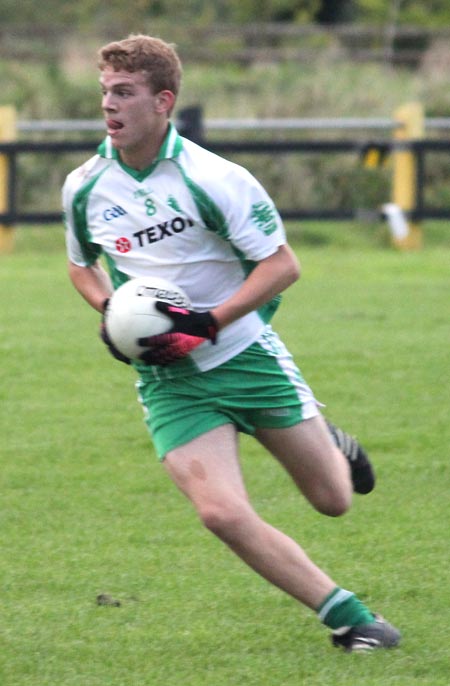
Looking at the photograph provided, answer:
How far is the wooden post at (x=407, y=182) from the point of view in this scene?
1556cm

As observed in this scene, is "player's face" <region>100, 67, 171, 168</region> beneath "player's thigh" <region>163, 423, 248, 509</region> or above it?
above

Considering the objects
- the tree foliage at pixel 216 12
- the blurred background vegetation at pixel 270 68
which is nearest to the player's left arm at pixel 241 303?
the blurred background vegetation at pixel 270 68

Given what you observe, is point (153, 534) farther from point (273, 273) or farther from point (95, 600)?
point (273, 273)

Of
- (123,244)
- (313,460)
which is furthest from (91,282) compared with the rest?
(313,460)

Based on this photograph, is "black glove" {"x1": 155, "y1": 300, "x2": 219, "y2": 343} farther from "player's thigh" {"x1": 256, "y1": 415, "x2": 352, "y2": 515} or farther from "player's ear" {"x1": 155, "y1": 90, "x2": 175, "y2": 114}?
"player's ear" {"x1": 155, "y1": 90, "x2": 175, "y2": 114}

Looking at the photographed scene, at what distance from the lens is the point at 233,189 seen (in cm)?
439

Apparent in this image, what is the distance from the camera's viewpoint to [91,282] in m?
Answer: 4.83

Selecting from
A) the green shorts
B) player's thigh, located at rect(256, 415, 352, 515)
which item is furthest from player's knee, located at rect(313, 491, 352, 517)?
the green shorts

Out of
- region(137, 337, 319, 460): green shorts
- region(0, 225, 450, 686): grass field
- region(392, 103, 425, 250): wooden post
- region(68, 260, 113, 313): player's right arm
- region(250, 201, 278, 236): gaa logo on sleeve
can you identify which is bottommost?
region(392, 103, 425, 250): wooden post

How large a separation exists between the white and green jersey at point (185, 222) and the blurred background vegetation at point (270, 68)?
41.1ft

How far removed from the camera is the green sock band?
443 centimetres

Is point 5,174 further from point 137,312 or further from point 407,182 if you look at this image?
point 137,312

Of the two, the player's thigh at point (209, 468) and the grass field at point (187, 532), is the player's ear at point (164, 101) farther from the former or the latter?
the grass field at point (187, 532)

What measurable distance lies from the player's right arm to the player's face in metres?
0.57
